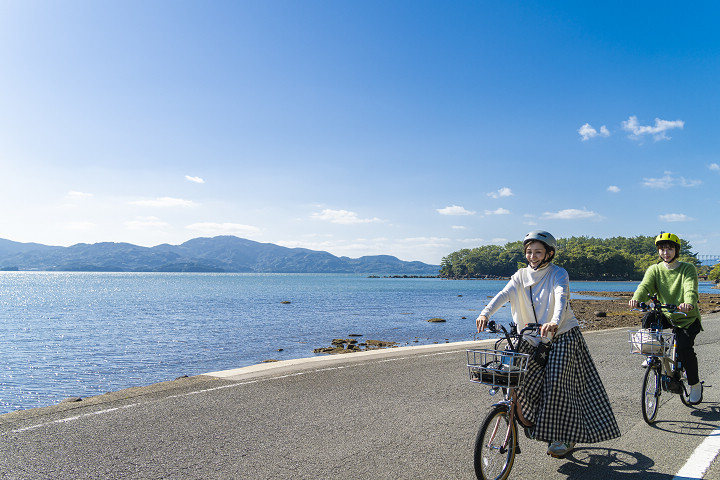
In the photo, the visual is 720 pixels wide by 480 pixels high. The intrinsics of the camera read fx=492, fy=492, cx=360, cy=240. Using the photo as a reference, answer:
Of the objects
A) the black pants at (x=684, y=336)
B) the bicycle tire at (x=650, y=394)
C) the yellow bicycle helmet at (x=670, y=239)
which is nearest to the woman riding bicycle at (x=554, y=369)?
the bicycle tire at (x=650, y=394)

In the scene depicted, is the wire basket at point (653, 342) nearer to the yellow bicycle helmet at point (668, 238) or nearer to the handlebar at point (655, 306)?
the handlebar at point (655, 306)

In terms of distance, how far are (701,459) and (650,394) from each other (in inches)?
48.8

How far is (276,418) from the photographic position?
614 cm

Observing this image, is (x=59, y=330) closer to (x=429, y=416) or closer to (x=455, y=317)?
(x=455, y=317)

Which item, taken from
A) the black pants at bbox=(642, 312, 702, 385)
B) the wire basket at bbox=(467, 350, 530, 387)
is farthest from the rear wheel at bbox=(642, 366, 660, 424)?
the wire basket at bbox=(467, 350, 530, 387)

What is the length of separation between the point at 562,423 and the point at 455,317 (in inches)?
1556

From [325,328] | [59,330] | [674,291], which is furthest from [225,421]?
[59,330]

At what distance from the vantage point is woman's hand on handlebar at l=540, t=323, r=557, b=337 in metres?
3.90

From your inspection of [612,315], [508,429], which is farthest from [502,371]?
[612,315]

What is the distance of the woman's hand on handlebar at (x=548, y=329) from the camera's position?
3.90 m

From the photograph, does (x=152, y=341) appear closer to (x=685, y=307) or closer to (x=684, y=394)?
(x=684, y=394)

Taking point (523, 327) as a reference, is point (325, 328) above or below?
below

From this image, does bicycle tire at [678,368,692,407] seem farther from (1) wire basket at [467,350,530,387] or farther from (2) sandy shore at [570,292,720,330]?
(2) sandy shore at [570,292,720,330]

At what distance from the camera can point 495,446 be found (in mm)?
4012
